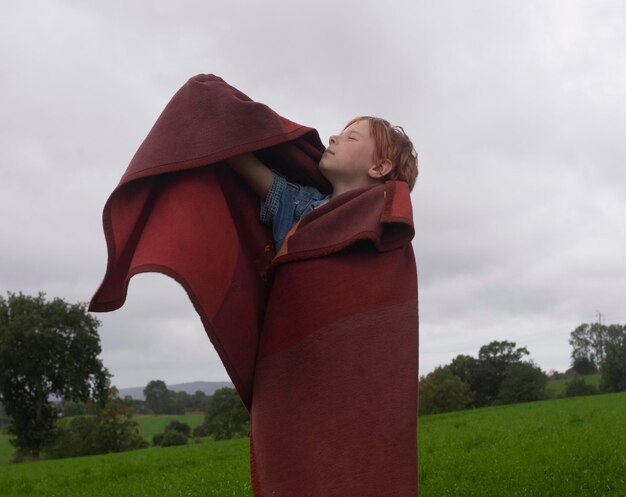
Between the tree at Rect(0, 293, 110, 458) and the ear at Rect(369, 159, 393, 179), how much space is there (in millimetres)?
37772

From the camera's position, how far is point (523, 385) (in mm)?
54375

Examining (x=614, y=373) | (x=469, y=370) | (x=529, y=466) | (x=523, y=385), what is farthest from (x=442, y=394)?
(x=529, y=466)

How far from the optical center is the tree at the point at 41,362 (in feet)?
122

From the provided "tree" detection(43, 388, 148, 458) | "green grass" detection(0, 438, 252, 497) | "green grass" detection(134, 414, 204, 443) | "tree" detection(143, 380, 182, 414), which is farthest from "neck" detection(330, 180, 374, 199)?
"tree" detection(143, 380, 182, 414)

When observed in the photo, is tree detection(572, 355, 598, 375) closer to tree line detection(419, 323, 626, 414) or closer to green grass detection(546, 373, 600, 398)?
green grass detection(546, 373, 600, 398)

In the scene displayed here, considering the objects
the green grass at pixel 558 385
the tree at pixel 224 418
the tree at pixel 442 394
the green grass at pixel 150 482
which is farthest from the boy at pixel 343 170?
the green grass at pixel 558 385

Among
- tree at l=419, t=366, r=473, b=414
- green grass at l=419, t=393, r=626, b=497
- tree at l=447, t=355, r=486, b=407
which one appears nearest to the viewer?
green grass at l=419, t=393, r=626, b=497

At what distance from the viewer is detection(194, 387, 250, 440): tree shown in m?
43.9

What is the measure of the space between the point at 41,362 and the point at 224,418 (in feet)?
44.7

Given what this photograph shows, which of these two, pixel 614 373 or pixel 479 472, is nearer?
pixel 479 472

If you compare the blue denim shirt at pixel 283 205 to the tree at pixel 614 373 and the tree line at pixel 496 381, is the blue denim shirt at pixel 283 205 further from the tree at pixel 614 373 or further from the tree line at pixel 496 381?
the tree at pixel 614 373

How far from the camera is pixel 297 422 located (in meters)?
2.45

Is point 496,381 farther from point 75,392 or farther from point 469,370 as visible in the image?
point 75,392

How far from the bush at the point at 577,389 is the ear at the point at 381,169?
5724 cm
